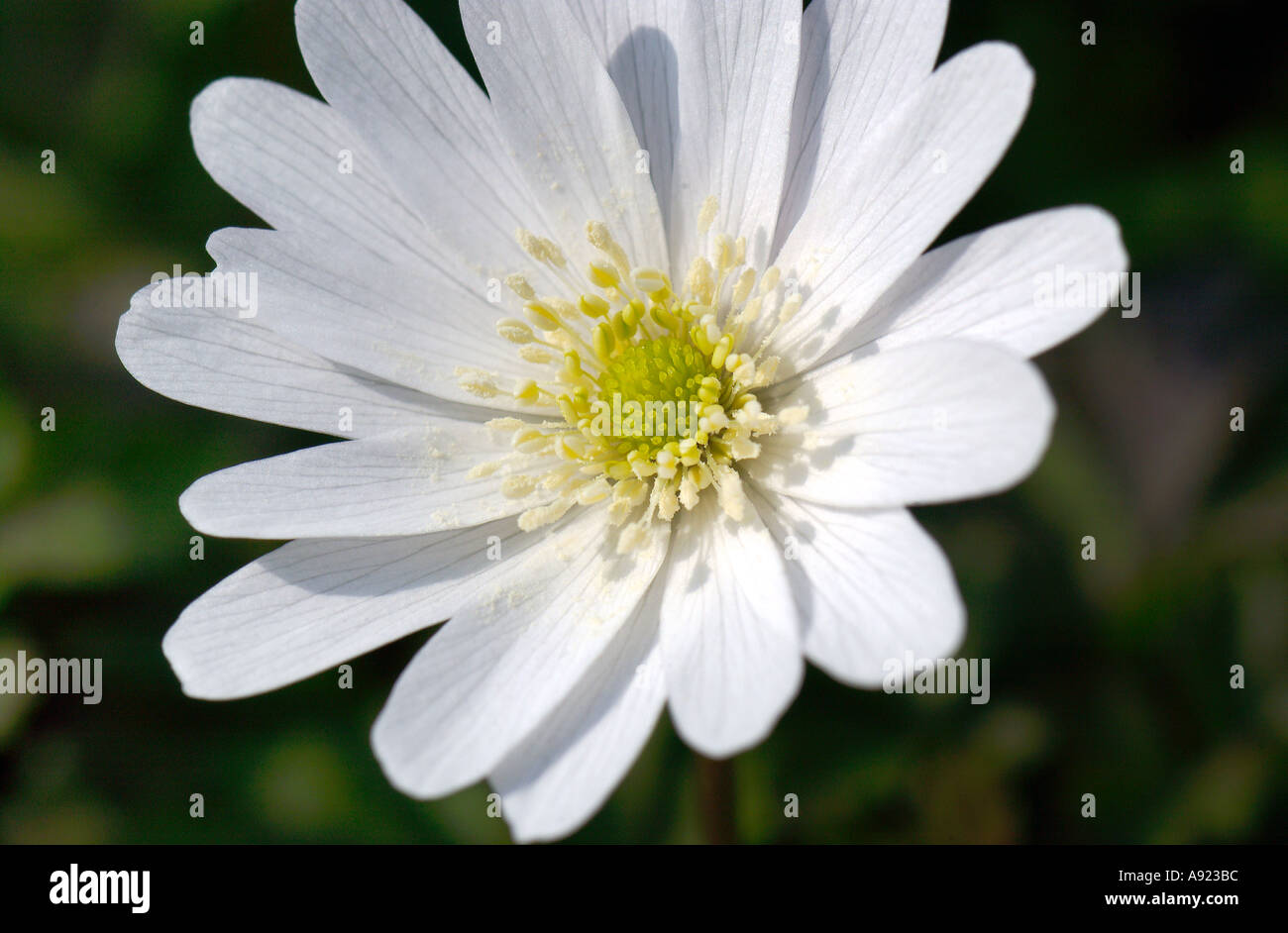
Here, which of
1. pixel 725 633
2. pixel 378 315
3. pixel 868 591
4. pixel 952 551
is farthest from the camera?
pixel 952 551

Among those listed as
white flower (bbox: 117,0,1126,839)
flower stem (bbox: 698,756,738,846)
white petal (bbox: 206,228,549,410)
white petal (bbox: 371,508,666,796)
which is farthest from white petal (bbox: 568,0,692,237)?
flower stem (bbox: 698,756,738,846)

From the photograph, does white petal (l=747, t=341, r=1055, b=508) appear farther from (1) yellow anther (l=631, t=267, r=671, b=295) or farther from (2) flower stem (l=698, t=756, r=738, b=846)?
(2) flower stem (l=698, t=756, r=738, b=846)

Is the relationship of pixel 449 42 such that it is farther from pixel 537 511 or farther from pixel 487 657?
pixel 487 657

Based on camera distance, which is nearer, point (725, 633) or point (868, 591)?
point (868, 591)

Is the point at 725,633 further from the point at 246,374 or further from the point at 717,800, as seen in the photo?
the point at 246,374

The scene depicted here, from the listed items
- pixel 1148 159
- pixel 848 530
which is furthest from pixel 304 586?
pixel 1148 159

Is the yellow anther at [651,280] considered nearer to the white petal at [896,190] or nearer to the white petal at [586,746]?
the white petal at [896,190]

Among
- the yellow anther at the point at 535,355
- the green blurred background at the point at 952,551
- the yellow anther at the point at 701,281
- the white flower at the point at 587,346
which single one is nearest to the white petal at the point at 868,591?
the white flower at the point at 587,346

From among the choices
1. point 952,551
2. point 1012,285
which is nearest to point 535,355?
point 1012,285
